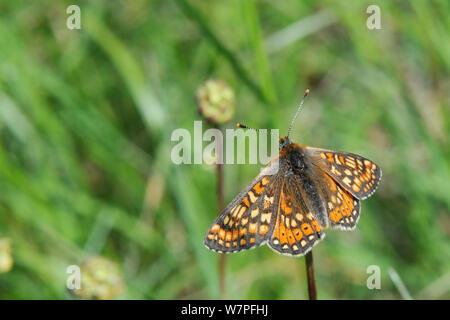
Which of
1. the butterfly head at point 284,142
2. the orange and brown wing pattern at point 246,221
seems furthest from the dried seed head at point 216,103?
the orange and brown wing pattern at point 246,221

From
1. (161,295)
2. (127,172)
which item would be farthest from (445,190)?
(127,172)

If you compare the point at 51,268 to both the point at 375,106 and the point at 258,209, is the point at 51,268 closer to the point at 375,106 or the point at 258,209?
the point at 258,209

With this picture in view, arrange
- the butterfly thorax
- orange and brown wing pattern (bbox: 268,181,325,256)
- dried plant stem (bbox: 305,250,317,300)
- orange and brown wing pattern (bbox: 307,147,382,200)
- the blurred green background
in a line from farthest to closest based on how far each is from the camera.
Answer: the blurred green background < the butterfly thorax < orange and brown wing pattern (bbox: 307,147,382,200) < orange and brown wing pattern (bbox: 268,181,325,256) < dried plant stem (bbox: 305,250,317,300)

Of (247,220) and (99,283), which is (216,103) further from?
(99,283)

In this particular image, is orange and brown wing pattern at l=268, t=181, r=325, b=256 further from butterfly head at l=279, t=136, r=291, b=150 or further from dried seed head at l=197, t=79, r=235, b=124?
dried seed head at l=197, t=79, r=235, b=124

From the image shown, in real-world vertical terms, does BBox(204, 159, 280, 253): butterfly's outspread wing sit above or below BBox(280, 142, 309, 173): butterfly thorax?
below

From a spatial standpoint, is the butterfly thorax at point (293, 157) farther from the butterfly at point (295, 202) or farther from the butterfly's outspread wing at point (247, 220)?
the butterfly's outspread wing at point (247, 220)

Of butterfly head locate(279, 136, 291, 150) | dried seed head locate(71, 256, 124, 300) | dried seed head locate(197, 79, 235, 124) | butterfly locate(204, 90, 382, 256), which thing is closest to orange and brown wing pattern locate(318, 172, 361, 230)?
butterfly locate(204, 90, 382, 256)
